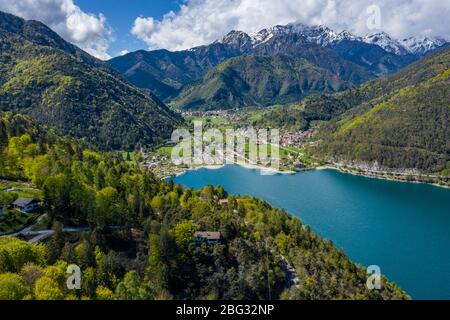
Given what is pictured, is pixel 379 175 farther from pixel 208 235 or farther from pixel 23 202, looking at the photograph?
pixel 23 202

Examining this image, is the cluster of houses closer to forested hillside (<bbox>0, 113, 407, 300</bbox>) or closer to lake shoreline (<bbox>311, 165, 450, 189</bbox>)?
forested hillside (<bbox>0, 113, 407, 300</bbox>)

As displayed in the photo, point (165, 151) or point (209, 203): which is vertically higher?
point (165, 151)

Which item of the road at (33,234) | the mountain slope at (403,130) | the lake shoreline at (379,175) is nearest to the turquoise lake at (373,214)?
the lake shoreline at (379,175)

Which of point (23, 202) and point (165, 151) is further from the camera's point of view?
point (165, 151)

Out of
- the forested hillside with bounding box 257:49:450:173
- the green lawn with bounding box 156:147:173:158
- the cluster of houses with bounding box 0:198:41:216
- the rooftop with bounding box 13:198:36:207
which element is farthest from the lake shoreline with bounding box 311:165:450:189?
the rooftop with bounding box 13:198:36:207

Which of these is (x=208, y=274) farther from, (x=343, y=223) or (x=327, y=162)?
(x=327, y=162)

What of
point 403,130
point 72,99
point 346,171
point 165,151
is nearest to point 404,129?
point 403,130
